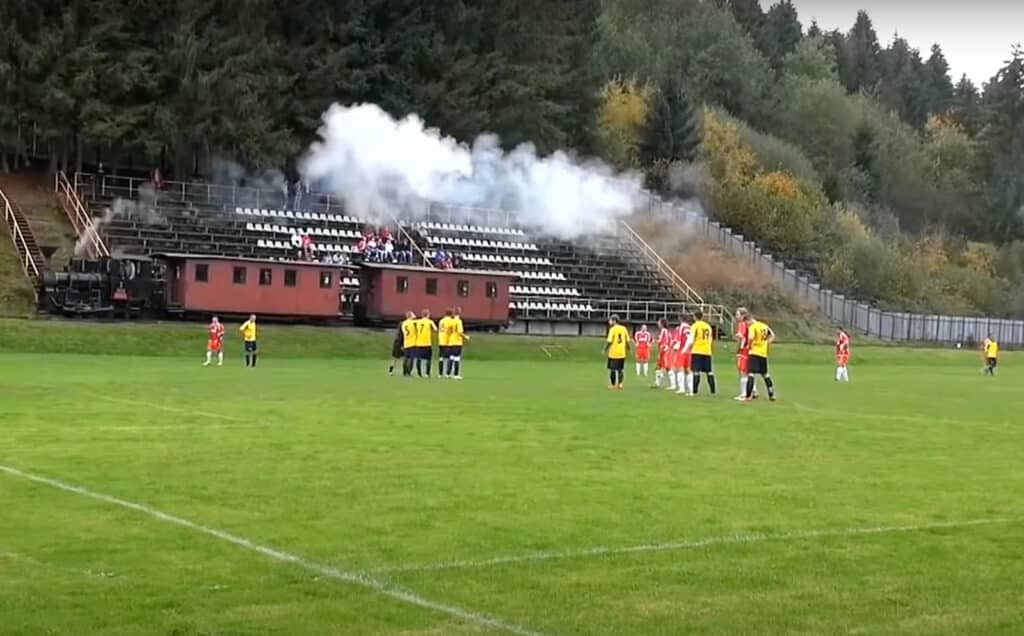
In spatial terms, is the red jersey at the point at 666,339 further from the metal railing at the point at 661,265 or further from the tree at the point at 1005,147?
the tree at the point at 1005,147

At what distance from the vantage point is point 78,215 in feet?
205

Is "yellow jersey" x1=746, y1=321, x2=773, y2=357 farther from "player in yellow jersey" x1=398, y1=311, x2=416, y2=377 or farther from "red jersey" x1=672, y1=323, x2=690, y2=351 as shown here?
"player in yellow jersey" x1=398, y1=311, x2=416, y2=377

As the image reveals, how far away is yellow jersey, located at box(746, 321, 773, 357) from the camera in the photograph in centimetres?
3009

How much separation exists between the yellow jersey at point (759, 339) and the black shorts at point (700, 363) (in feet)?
5.78

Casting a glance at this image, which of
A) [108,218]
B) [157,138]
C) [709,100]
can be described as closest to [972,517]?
[108,218]

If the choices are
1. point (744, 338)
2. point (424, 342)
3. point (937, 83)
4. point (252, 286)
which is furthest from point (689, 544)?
point (937, 83)

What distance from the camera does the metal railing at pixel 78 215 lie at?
193 ft

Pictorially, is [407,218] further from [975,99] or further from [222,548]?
[975,99]

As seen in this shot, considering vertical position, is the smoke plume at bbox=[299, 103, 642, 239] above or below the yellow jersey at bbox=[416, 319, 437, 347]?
above

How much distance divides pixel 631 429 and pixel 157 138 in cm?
4902

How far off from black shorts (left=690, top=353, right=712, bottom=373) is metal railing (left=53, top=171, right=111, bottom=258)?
32650mm

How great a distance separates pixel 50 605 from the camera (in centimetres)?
902

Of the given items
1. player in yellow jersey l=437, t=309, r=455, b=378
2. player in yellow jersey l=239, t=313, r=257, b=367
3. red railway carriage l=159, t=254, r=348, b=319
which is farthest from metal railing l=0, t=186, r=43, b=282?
player in yellow jersey l=437, t=309, r=455, b=378

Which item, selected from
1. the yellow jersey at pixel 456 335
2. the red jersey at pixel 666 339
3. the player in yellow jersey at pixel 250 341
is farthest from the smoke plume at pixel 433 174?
the red jersey at pixel 666 339
